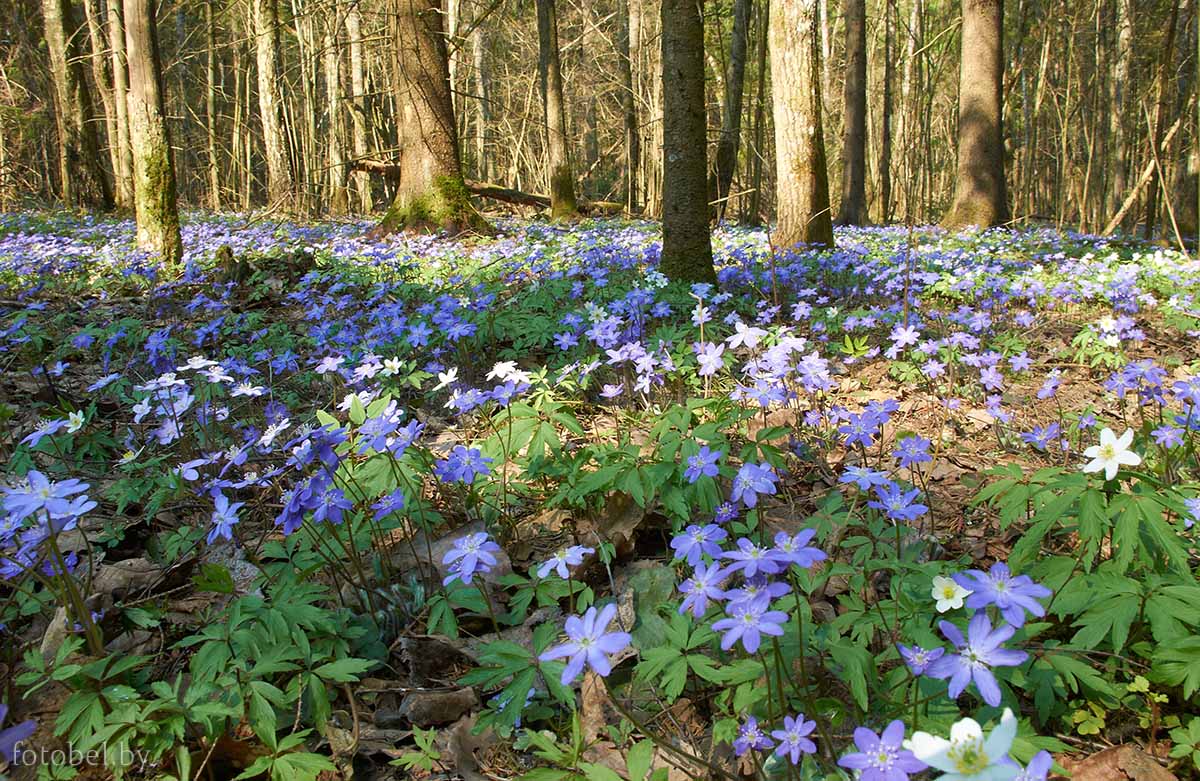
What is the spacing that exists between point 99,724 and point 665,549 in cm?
153

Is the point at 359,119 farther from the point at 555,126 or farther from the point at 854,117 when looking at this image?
the point at 854,117

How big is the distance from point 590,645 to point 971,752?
57 centimetres

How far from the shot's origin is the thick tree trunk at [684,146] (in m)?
4.69

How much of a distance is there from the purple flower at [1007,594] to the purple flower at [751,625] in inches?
12.0

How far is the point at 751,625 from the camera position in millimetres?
1200

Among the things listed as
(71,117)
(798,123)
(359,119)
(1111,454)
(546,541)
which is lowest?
(546,541)

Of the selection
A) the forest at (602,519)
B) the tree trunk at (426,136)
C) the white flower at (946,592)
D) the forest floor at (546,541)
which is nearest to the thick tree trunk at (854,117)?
the tree trunk at (426,136)

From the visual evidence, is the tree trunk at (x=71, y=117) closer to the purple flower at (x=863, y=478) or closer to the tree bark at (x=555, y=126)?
the tree bark at (x=555, y=126)

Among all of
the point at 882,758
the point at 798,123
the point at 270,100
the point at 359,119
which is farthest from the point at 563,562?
the point at 359,119

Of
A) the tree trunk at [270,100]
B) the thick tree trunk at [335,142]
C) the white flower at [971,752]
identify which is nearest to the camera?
the white flower at [971,752]

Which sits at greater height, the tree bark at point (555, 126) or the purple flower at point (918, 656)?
the tree bark at point (555, 126)

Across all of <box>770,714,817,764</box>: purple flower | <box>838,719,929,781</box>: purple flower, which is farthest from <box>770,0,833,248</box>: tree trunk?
<box>838,719,929,781</box>: purple flower

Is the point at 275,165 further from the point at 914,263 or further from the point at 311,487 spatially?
the point at 311,487

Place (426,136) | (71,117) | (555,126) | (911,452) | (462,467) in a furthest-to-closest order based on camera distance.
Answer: (71,117) → (555,126) → (426,136) → (462,467) → (911,452)
